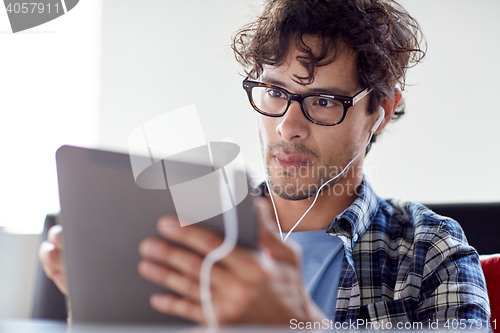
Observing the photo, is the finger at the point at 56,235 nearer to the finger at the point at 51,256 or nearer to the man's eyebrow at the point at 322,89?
the finger at the point at 51,256

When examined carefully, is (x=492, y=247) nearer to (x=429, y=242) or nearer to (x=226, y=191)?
(x=429, y=242)

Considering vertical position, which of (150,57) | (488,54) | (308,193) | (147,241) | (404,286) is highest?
(150,57)

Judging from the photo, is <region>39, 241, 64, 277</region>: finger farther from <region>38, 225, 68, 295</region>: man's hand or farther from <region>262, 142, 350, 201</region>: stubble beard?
<region>262, 142, 350, 201</region>: stubble beard

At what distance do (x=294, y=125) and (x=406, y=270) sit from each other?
494 mm

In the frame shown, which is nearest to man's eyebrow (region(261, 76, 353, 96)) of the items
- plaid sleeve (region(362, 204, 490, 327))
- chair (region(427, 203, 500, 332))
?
plaid sleeve (region(362, 204, 490, 327))

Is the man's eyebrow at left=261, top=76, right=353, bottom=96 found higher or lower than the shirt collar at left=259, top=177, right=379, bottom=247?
higher

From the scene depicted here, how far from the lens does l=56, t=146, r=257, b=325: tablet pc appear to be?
15.0 inches

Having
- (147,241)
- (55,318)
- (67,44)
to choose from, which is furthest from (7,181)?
(147,241)

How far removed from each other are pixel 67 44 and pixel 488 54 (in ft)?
5.64

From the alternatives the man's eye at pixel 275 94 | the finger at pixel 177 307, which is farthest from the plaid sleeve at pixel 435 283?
the finger at pixel 177 307

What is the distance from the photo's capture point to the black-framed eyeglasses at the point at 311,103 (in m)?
1.04

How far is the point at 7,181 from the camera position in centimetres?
109

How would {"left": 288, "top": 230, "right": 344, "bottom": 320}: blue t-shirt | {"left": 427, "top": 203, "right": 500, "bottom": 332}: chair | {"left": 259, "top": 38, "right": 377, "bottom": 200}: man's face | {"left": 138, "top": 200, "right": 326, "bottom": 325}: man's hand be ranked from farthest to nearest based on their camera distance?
{"left": 427, "top": 203, "right": 500, "bottom": 332}: chair < {"left": 259, "top": 38, "right": 377, "bottom": 200}: man's face < {"left": 288, "top": 230, "right": 344, "bottom": 320}: blue t-shirt < {"left": 138, "top": 200, "right": 326, "bottom": 325}: man's hand

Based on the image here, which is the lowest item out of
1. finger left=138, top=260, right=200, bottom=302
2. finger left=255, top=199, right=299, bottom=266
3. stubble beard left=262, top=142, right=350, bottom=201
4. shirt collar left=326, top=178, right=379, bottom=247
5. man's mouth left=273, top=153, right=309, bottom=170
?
shirt collar left=326, top=178, right=379, bottom=247
